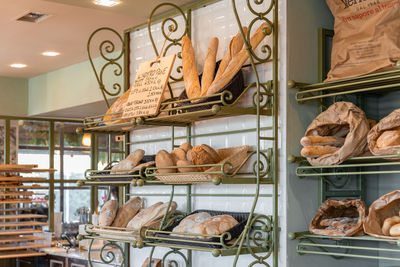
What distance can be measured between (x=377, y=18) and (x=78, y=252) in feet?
11.5

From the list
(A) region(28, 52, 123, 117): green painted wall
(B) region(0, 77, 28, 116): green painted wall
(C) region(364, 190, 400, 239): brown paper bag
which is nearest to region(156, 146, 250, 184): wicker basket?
(C) region(364, 190, 400, 239): brown paper bag

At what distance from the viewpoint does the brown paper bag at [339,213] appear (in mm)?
1917

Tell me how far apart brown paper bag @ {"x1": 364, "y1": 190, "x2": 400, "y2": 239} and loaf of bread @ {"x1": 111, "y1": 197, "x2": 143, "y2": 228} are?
1186 mm

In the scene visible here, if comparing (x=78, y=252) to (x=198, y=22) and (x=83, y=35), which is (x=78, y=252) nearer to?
(x=83, y=35)

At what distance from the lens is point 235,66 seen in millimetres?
2160

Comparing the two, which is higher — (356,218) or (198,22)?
(198,22)

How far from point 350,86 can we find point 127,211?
1.21 meters

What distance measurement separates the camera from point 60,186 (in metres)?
6.39

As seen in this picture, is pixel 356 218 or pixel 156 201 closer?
pixel 356 218

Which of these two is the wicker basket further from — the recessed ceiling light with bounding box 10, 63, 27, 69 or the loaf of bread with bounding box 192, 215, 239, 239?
the recessed ceiling light with bounding box 10, 63, 27, 69

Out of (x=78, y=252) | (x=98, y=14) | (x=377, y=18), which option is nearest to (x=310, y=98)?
(x=377, y=18)

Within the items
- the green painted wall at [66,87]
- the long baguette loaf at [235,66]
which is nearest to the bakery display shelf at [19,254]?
the green painted wall at [66,87]

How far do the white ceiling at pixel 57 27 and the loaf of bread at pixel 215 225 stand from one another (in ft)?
3.55

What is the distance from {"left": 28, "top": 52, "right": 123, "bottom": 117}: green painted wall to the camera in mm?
5250
